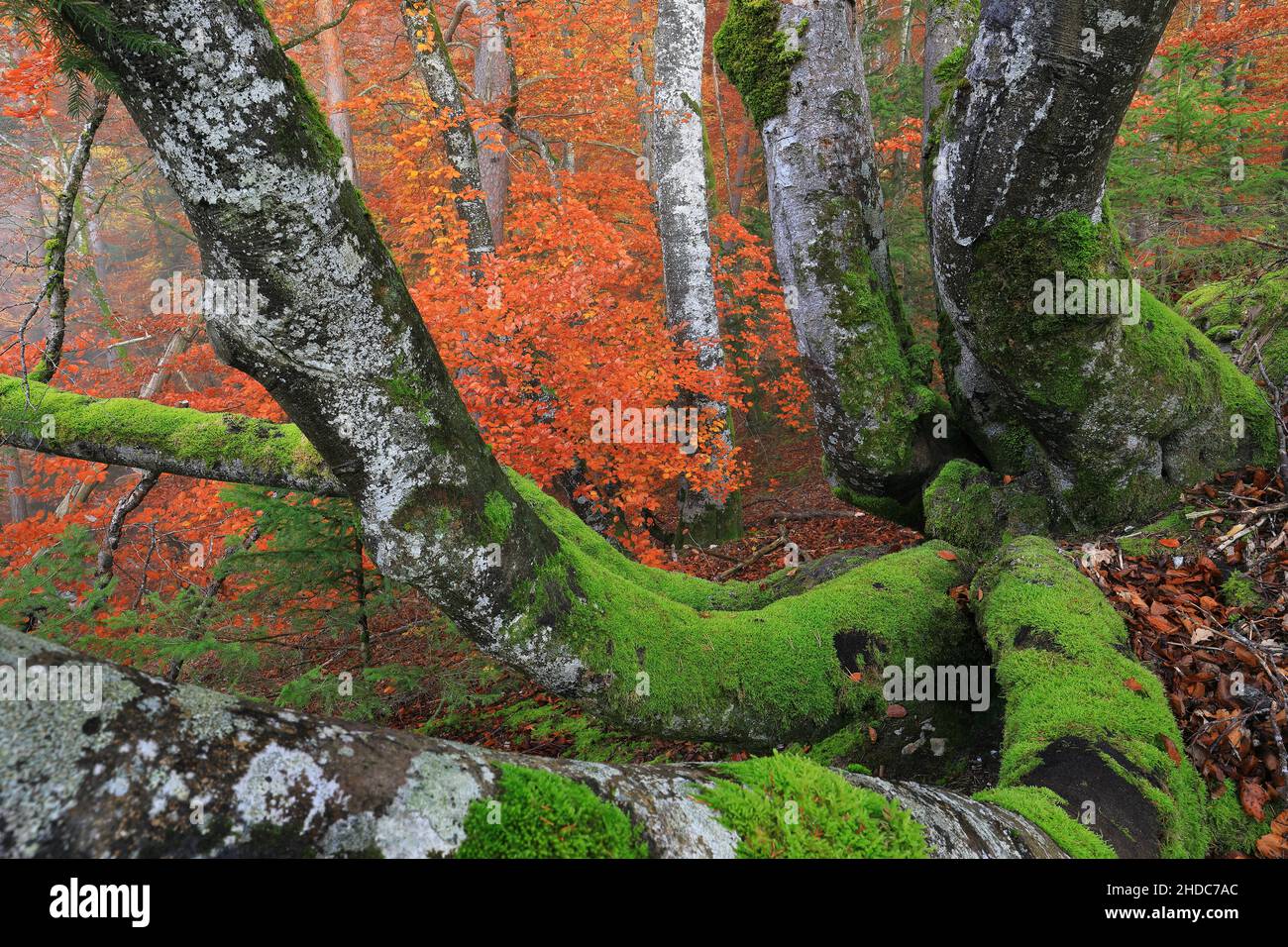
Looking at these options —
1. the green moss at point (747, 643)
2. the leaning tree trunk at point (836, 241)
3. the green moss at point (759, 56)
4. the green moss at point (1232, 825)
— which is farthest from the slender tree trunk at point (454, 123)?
the green moss at point (1232, 825)

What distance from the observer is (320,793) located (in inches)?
50.8

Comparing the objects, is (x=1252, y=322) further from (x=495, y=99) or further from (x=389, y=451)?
(x=495, y=99)

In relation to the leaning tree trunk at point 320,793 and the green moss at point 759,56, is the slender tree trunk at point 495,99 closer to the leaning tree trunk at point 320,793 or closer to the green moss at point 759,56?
the green moss at point 759,56

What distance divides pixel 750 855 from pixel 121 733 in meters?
1.34

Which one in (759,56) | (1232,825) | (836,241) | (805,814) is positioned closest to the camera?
(805,814)

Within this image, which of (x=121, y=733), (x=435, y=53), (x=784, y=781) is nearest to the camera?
(x=121, y=733)

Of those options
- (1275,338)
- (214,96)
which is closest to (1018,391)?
(1275,338)

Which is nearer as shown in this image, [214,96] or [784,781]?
[784,781]

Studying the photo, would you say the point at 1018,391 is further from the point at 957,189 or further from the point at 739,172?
the point at 739,172

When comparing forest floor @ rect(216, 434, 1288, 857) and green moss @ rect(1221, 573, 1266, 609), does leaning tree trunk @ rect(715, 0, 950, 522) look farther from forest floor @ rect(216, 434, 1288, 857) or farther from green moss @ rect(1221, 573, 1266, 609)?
green moss @ rect(1221, 573, 1266, 609)

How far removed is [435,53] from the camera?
9.18 meters

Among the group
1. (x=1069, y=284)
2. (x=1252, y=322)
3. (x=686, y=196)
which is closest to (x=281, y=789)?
(x=1069, y=284)

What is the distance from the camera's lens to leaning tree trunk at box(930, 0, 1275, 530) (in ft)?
11.4

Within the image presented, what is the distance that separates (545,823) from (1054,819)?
6.38 ft
